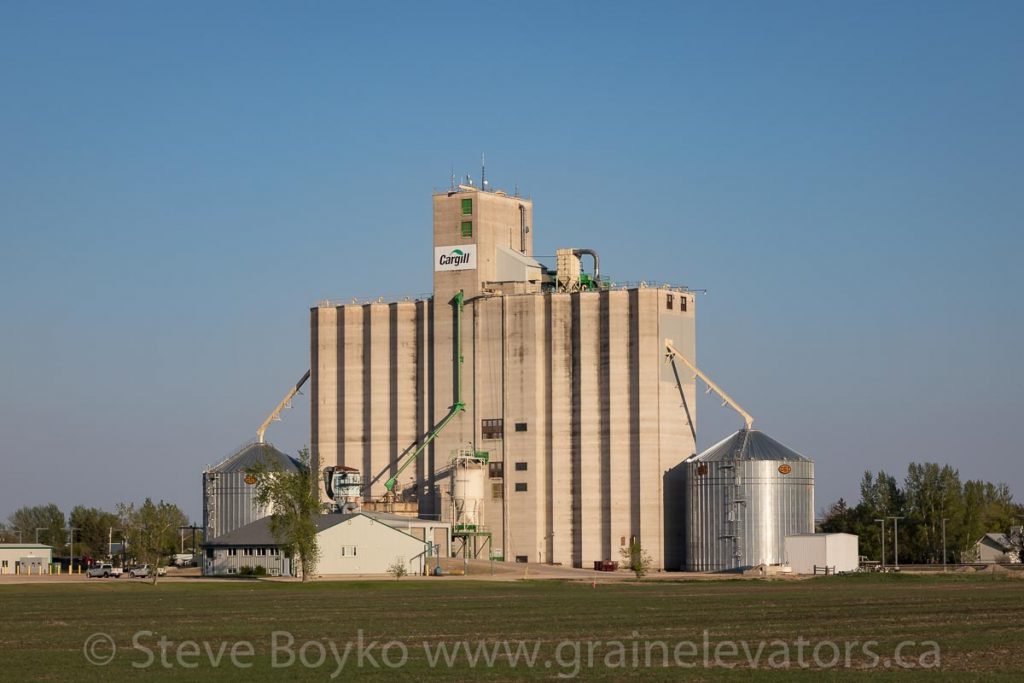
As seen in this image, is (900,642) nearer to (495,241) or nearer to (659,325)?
(659,325)

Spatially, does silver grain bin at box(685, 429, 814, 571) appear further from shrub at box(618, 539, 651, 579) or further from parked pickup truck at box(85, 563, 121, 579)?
parked pickup truck at box(85, 563, 121, 579)

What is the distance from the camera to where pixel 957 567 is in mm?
146875

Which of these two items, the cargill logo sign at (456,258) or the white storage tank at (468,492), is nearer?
the white storage tank at (468,492)

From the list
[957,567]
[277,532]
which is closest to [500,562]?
[277,532]

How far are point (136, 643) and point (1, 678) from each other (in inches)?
434

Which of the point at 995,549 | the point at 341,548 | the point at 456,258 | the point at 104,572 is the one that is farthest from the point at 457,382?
the point at 995,549

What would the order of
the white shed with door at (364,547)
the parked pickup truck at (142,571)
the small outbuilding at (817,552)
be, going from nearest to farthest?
the white shed with door at (364,547) < the parked pickup truck at (142,571) < the small outbuilding at (817,552)

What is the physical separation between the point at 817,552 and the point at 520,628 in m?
88.6

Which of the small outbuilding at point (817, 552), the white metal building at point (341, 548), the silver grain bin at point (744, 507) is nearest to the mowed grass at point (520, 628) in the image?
the white metal building at point (341, 548)

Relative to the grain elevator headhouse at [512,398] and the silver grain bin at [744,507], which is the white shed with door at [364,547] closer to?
the grain elevator headhouse at [512,398]

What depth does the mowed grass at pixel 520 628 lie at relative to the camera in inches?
1521

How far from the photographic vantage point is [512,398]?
494 feet

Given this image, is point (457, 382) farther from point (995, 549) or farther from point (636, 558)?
point (995, 549)

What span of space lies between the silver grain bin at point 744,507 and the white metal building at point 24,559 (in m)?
62.5
